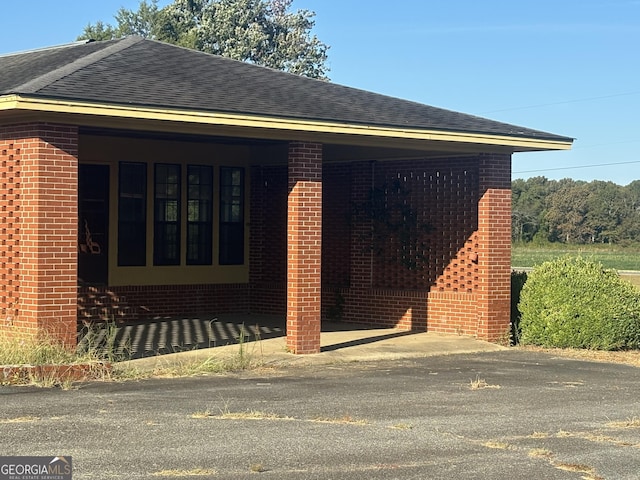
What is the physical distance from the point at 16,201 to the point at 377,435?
265 inches

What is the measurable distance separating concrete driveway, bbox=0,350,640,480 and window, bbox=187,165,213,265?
747cm

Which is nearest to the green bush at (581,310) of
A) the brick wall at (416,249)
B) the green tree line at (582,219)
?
the brick wall at (416,249)

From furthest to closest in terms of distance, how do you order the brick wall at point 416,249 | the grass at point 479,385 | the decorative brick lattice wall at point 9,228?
the brick wall at point 416,249 → the decorative brick lattice wall at point 9,228 → the grass at point 479,385

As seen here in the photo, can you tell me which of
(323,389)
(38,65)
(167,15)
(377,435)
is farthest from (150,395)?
(167,15)

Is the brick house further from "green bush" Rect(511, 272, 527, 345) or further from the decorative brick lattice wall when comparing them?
"green bush" Rect(511, 272, 527, 345)

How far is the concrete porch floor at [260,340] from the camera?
16.4 metres

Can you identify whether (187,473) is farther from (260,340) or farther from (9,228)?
(260,340)

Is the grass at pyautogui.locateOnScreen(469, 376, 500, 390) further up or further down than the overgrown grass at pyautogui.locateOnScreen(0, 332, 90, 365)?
further down

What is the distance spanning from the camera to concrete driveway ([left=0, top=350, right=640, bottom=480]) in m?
8.75

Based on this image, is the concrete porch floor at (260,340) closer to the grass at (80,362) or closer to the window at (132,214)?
the grass at (80,362)

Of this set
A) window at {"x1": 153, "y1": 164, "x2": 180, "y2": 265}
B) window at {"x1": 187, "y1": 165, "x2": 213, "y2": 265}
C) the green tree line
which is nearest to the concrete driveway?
window at {"x1": 153, "y1": 164, "x2": 180, "y2": 265}

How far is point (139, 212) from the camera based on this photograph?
70.0 feet

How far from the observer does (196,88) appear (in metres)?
15.7

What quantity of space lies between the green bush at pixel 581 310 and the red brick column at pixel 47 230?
8248 millimetres
